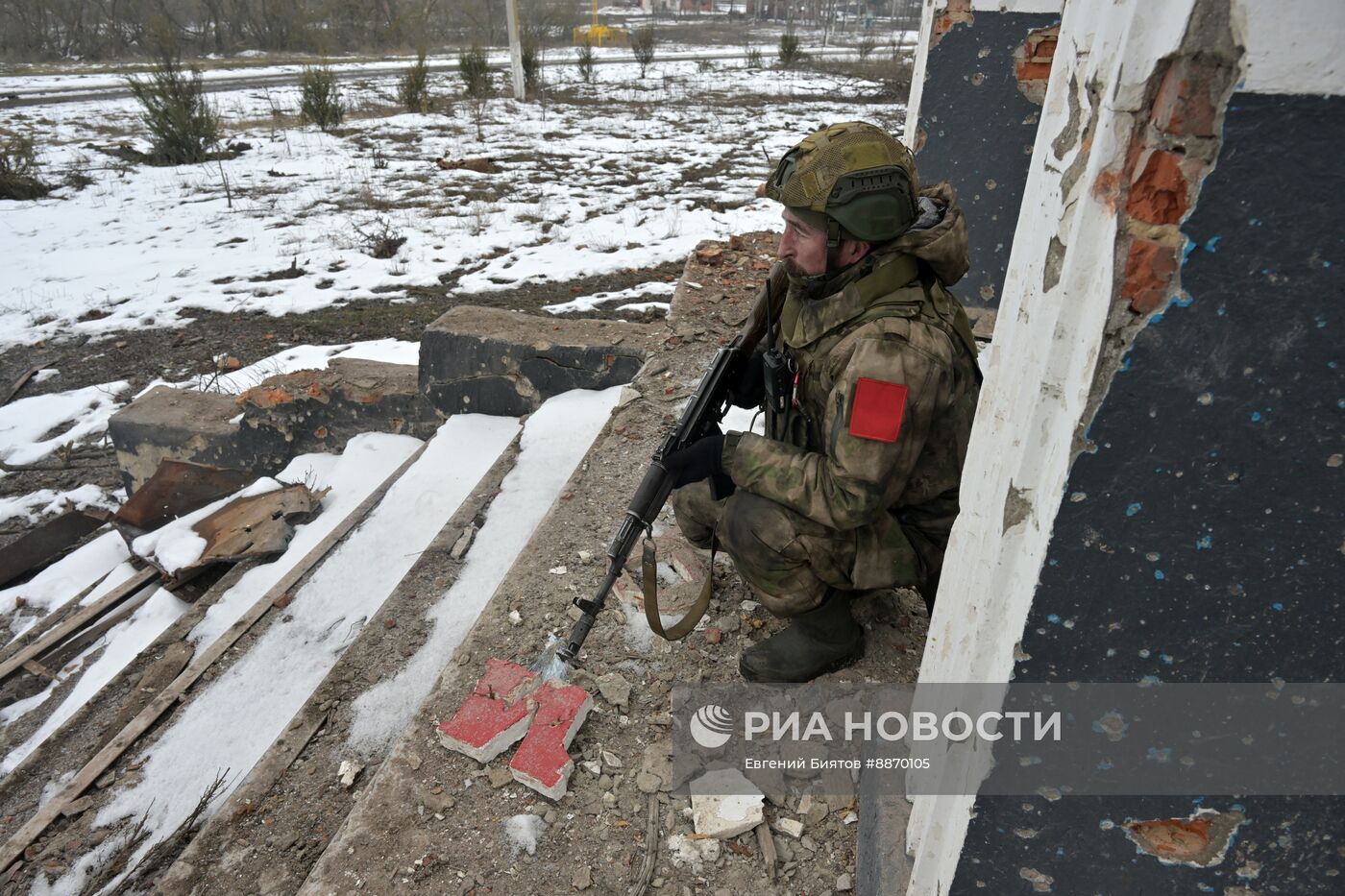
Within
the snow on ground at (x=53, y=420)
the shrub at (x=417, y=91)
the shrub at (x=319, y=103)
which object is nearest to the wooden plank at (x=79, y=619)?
the snow on ground at (x=53, y=420)

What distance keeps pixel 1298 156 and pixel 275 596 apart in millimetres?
3006

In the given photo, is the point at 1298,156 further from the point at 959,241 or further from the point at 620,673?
the point at 620,673

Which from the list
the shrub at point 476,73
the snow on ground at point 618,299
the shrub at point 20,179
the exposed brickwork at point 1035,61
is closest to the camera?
the exposed brickwork at point 1035,61

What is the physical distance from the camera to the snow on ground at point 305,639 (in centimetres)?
219

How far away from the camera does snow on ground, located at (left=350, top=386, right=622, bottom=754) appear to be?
2090mm

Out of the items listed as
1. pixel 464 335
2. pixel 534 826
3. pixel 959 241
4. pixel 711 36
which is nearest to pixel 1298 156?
pixel 959 241

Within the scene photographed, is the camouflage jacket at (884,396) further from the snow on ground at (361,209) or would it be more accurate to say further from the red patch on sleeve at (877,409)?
the snow on ground at (361,209)

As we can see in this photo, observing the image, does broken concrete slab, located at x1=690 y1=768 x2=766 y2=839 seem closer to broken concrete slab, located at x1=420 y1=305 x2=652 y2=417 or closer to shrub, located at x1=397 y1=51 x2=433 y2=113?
broken concrete slab, located at x1=420 y1=305 x2=652 y2=417

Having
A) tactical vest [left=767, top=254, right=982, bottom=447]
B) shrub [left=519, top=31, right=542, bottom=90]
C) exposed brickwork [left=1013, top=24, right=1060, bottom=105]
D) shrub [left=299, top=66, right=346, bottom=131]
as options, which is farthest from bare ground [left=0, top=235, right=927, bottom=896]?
shrub [left=519, top=31, right=542, bottom=90]

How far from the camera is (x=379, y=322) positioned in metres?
5.35

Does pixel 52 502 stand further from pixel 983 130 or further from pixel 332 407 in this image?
pixel 983 130

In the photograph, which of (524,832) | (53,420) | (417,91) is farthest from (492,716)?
(417,91)

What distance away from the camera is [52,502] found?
158 inches

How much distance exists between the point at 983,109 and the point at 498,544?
2605mm
